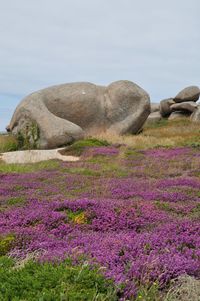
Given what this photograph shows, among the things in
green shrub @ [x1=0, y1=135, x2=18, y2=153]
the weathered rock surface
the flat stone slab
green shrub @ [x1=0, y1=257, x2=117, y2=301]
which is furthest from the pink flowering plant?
the weathered rock surface

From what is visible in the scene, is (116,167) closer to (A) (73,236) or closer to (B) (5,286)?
(A) (73,236)

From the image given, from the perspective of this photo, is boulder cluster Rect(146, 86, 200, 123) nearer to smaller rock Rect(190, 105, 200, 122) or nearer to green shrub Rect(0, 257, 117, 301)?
smaller rock Rect(190, 105, 200, 122)

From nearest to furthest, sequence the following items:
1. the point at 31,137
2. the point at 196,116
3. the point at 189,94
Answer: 1. the point at 31,137
2. the point at 196,116
3. the point at 189,94

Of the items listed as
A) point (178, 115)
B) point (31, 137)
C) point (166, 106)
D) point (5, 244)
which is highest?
point (166, 106)

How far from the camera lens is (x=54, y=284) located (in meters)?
5.20

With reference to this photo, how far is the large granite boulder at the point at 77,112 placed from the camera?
1165 inches

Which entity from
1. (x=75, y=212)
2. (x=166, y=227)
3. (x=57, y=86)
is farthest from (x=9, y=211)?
(x=57, y=86)

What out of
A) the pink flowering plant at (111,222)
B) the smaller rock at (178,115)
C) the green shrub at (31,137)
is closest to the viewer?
the pink flowering plant at (111,222)

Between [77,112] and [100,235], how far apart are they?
27.1 meters

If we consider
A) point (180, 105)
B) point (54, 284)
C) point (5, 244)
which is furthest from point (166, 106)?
point (54, 284)

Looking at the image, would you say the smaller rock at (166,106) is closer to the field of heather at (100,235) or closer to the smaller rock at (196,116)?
the smaller rock at (196,116)

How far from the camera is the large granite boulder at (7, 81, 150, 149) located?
29594 millimetres

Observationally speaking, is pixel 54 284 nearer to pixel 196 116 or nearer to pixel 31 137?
pixel 31 137

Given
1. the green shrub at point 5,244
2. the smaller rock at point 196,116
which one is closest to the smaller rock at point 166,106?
the smaller rock at point 196,116
